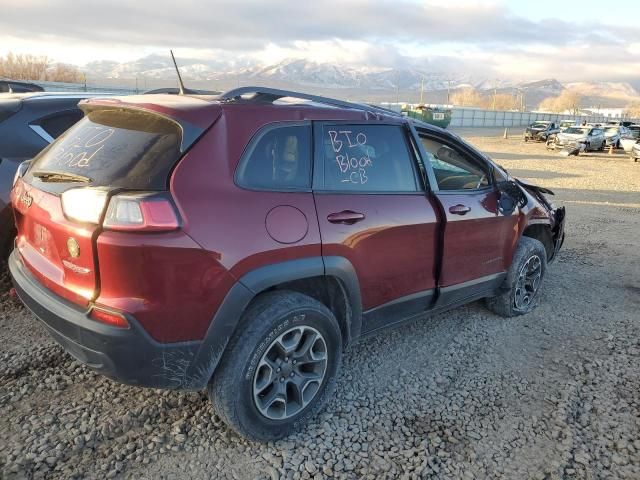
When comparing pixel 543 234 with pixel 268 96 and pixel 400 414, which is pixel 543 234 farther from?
pixel 268 96

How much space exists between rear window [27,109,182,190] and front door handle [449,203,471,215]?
1921 mm

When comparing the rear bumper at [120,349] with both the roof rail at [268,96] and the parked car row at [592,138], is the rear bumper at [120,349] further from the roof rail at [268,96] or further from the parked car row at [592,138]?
the parked car row at [592,138]

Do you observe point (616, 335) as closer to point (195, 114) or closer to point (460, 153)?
point (460, 153)

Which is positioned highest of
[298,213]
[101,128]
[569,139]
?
[101,128]

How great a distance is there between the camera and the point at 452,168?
12.5 ft

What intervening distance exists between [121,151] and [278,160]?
759 millimetres

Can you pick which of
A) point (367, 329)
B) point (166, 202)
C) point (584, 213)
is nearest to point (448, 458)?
point (367, 329)

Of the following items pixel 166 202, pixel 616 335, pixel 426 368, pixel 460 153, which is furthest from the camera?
pixel 616 335

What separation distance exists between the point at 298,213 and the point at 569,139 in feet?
88.6

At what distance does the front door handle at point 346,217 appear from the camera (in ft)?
8.86

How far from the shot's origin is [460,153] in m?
3.87

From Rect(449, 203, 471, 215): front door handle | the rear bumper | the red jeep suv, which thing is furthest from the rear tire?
→ the rear bumper

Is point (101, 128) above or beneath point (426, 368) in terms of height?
above

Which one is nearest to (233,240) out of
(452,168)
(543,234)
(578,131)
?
(452,168)
